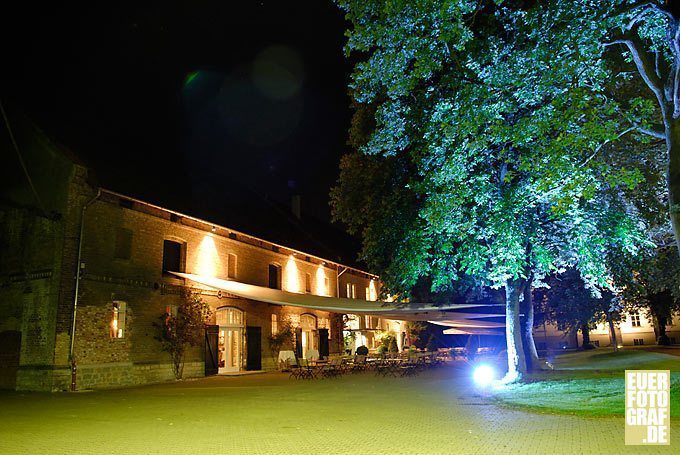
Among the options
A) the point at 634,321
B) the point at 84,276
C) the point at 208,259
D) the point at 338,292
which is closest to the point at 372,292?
the point at 338,292

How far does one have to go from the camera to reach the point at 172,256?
1820cm

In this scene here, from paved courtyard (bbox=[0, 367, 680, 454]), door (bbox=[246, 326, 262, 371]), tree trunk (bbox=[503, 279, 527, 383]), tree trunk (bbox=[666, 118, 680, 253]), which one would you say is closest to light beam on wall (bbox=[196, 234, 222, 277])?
door (bbox=[246, 326, 262, 371])

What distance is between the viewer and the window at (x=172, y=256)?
59.0ft

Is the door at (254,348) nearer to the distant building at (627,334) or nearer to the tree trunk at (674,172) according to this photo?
the tree trunk at (674,172)

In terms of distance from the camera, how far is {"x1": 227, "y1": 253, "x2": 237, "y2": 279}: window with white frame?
67.6 ft

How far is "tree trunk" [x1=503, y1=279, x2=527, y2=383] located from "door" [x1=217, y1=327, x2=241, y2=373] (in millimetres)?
10720

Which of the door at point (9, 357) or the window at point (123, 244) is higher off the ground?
the window at point (123, 244)

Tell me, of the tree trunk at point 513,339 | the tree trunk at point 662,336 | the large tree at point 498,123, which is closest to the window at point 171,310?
the large tree at point 498,123

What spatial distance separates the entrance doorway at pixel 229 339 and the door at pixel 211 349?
73cm

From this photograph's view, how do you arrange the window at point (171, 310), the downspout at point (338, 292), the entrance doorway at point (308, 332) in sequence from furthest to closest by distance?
1. the downspout at point (338, 292)
2. the entrance doorway at point (308, 332)
3. the window at point (171, 310)

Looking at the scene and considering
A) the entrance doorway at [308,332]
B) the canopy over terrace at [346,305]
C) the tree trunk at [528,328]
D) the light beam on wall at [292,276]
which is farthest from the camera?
the entrance doorway at [308,332]

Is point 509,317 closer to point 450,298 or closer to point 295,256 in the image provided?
point 450,298

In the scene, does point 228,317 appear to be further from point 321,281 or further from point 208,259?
point 321,281

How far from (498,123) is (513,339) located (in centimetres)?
740
